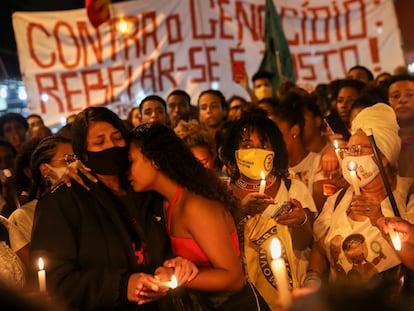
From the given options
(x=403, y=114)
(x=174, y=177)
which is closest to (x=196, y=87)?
(x=403, y=114)

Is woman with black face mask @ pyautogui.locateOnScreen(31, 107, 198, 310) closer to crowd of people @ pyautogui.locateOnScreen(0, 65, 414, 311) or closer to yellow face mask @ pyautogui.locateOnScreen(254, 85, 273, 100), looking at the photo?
crowd of people @ pyautogui.locateOnScreen(0, 65, 414, 311)

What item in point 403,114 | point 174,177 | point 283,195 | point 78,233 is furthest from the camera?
point 403,114

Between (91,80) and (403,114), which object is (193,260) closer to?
(403,114)

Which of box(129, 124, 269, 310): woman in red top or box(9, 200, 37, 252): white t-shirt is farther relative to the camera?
box(9, 200, 37, 252): white t-shirt

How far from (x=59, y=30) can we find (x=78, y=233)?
6.55 metres

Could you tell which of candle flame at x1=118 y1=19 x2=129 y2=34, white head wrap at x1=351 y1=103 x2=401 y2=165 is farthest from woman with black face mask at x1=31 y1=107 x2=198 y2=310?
candle flame at x1=118 y1=19 x2=129 y2=34

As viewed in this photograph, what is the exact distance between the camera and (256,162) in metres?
3.61

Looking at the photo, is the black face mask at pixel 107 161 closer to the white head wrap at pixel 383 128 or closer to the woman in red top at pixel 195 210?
the woman in red top at pixel 195 210

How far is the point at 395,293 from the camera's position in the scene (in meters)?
2.90

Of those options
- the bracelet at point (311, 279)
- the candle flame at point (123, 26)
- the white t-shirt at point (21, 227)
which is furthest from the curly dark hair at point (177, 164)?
the candle flame at point (123, 26)

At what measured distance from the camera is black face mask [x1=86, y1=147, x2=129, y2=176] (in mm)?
2844

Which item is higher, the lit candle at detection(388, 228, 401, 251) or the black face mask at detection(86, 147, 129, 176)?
the black face mask at detection(86, 147, 129, 176)

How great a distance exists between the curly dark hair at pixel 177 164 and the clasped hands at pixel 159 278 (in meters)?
0.42

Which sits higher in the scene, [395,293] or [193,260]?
[193,260]
